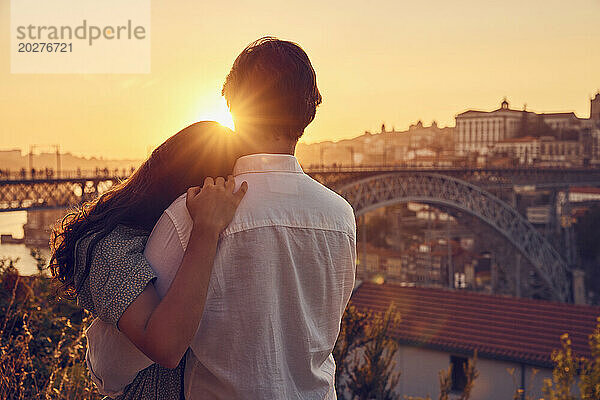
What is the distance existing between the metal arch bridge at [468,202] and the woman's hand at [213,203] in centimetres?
2760

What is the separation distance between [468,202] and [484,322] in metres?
21.9

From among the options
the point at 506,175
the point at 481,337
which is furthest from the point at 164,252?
the point at 506,175

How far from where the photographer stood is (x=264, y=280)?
111 centimetres

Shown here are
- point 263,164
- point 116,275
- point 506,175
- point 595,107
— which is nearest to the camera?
point 116,275

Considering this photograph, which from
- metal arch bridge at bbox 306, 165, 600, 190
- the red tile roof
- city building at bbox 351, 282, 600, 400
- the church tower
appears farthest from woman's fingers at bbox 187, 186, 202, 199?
the church tower

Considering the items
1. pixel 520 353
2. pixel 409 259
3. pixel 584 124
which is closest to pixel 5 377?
pixel 520 353

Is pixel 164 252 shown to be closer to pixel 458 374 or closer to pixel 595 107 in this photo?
pixel 458 374

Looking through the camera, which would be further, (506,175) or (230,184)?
(506,175)

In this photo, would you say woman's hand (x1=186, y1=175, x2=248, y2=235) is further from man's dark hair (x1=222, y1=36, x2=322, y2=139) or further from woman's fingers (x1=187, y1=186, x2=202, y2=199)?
man's dark hair (x1=222, y1=36, x2=322, y2=139)

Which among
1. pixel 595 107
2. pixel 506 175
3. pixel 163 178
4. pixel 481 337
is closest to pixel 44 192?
pixel 481 337

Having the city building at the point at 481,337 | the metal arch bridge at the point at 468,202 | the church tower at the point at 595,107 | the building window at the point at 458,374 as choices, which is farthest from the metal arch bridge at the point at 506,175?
the church tower at the point at 595,107

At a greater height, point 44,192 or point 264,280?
point 44,192

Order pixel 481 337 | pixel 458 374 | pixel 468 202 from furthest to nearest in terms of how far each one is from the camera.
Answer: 1. pixel 468 202
2. pixel 481 337
3. pixel 458 374

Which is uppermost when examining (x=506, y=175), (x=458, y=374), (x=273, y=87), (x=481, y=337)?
(x=506, y=175)
